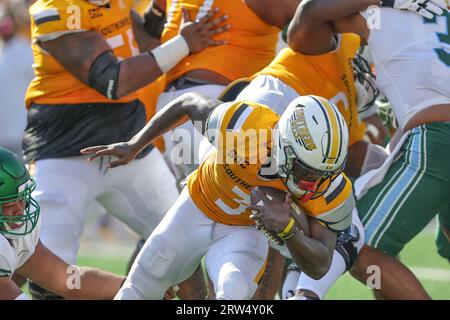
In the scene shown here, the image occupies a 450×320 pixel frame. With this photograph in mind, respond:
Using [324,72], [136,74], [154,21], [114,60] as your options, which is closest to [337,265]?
[324,72]

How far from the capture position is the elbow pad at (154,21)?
22.2 ft

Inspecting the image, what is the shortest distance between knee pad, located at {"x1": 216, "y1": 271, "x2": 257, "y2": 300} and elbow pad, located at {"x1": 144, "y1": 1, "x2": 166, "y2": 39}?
8.01 ft

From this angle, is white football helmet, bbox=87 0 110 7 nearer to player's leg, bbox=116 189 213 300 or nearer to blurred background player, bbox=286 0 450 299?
blurred background player, bbox=286 0 450 299

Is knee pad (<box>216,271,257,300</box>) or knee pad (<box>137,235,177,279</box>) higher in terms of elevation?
knee pad (<box>216,271,257,300</box>)

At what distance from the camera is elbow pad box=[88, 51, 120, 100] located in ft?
20.0

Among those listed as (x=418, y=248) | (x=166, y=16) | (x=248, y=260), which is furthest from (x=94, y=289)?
(x=418, y=248)

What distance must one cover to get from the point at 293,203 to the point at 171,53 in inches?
65.8

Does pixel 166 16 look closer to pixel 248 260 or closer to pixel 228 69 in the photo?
pixel 228 69

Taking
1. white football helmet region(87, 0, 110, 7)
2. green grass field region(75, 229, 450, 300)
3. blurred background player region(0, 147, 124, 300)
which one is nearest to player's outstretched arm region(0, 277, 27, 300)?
blurred background player region(0, 147, 124, 300)

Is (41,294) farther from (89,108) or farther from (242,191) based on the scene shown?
(242,191)

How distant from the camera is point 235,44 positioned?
6164mm

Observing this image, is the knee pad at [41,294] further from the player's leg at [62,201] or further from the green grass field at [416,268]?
the green grass field at [416,268]
